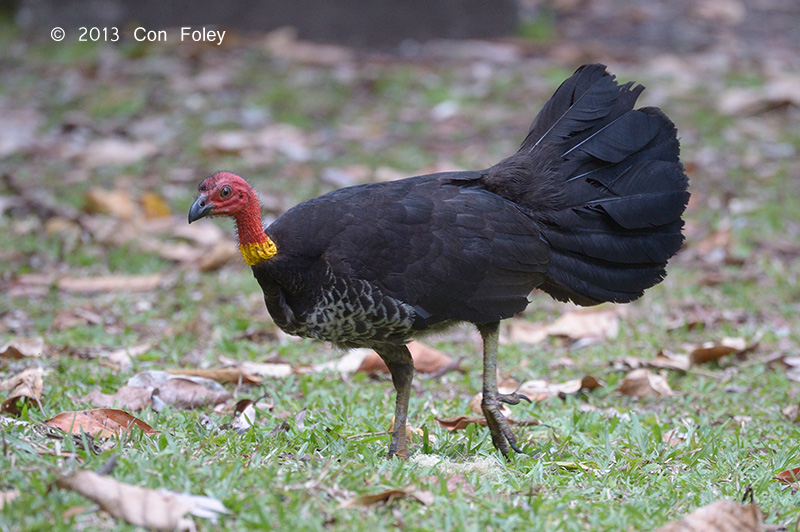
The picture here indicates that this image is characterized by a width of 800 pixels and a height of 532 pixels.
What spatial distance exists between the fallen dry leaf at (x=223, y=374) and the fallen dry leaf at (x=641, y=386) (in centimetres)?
192

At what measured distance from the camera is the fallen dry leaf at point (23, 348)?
4.82 metres

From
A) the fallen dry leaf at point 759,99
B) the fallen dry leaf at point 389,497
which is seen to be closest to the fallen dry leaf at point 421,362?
the fallen dry leaf at point 389,497

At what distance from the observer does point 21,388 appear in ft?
13.5

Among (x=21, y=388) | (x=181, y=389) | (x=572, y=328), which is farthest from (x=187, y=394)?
(x=572, y=328)

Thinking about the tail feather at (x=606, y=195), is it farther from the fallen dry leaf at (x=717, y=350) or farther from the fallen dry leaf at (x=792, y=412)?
the fallen dry leaf at (x=717, y=350)

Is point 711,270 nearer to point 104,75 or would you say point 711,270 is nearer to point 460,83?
point 460,83

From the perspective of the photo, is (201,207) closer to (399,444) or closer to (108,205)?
(399,444)

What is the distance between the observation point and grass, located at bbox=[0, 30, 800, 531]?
3035mm

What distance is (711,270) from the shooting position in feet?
22.4

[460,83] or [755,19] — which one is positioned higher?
[755,19]

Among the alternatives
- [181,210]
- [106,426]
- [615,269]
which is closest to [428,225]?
[615,269]

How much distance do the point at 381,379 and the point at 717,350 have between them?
75.2 inches

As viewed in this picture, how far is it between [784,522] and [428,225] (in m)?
1.76

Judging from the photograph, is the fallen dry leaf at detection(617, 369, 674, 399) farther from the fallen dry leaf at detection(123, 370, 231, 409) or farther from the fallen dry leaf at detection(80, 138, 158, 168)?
the fallen dry leaf at detection(80, 138, 158, 168)
